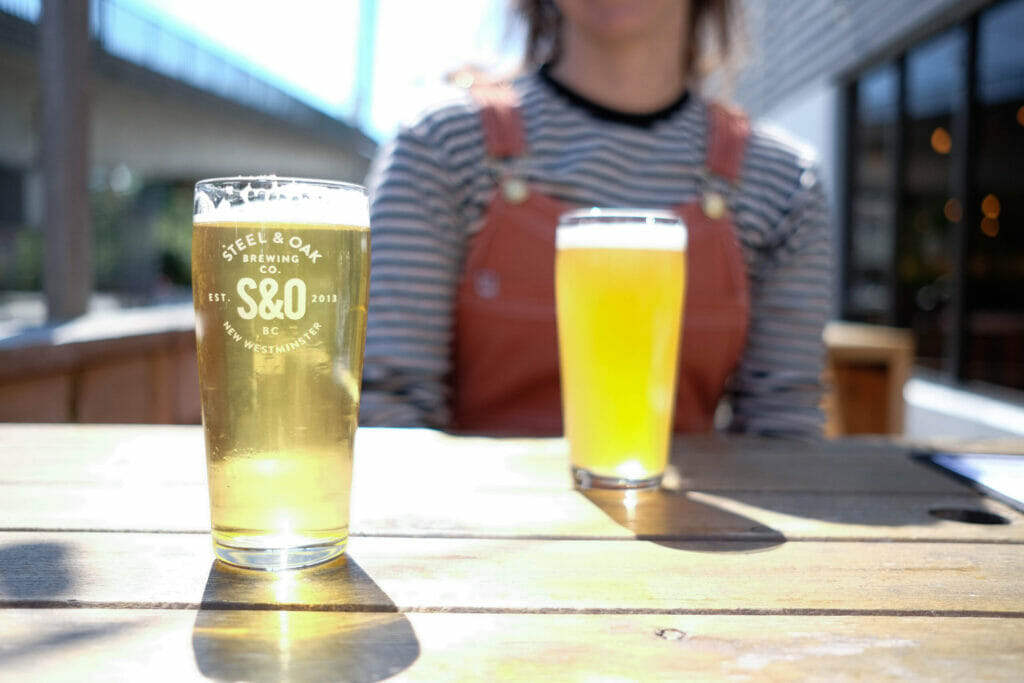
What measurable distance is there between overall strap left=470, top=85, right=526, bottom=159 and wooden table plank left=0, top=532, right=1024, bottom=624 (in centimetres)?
94

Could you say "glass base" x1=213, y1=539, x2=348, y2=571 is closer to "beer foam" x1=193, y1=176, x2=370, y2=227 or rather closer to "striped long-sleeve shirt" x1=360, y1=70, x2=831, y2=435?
"beer foam" x1=193, y1=176, x2=370, y2=227

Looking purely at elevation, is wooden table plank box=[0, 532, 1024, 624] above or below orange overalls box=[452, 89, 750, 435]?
below

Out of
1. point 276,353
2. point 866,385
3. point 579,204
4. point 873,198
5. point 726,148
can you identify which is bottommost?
point 866,385

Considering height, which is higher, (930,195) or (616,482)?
(930,195)

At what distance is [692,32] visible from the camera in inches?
75.2

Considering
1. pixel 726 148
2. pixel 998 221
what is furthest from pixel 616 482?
pixel 998 221

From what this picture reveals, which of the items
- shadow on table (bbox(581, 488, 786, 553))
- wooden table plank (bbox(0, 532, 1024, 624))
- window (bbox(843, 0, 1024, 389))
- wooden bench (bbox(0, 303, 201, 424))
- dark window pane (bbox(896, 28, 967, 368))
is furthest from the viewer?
dark window pane (bbox(896, 28, 967, 368))

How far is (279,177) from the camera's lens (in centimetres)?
57

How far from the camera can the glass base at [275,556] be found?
599 millimetres

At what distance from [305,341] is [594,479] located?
40cm

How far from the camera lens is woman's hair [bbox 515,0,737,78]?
6.07ft

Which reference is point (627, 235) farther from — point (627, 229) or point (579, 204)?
point (579, 204)

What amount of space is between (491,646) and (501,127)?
1.15 metres

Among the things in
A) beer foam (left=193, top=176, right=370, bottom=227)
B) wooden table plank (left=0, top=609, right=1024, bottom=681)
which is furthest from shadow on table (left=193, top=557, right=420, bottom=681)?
beer foam (left=193, top=176, right=370, bottom=227)
